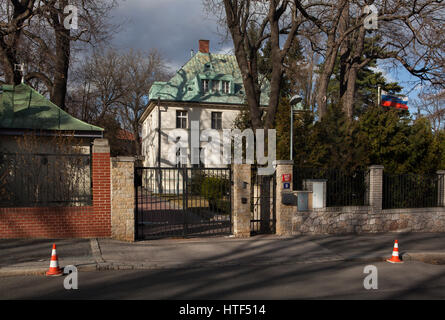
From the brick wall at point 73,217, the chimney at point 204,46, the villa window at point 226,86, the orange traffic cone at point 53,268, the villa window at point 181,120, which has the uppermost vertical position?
the chimney at point 204,46

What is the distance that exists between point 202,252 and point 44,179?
4687 mm

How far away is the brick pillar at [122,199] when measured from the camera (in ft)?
33.2

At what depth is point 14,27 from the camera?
1370 centimetres

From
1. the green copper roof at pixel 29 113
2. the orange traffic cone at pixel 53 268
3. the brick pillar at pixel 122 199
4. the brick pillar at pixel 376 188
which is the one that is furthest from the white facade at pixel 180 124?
the orange traffic cone at pixel 53 268

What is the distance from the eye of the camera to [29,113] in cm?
1492

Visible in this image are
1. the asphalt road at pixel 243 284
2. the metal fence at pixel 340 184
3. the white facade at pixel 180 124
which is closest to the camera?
the asphalt road at pixel 243 284

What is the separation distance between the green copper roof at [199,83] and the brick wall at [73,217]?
2222 cm

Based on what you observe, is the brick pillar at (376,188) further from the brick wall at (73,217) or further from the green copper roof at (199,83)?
the green copper roof at (199,83)

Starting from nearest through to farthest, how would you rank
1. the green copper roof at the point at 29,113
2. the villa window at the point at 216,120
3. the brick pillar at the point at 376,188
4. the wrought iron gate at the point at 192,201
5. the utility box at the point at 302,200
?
1. the wrought iron gate at the point at 192,201
2. the utility box at the point at 302,200
3. the brick pillar at the point at 376,188
4. the green copper roof at the point at 29,113
5. the villa window at the point at 216,120

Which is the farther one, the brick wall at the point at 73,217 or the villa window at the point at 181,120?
the villa window at the point at 181,120

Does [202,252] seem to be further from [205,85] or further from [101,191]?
→ [205,85]

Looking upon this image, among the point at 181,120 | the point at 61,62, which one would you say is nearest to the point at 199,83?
the point at 181,120
